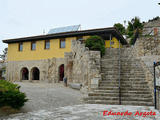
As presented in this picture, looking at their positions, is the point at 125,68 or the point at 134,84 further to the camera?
the point at 125,68

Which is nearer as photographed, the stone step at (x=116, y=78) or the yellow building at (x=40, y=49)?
the stone step at (x=116, y=78)

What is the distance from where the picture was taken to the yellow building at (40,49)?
15.9m

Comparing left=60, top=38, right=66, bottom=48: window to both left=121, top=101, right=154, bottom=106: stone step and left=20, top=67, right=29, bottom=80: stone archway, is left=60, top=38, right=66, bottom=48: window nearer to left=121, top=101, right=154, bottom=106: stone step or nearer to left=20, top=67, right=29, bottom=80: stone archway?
left=20, top=67, right=29, bottom=80: stone archway

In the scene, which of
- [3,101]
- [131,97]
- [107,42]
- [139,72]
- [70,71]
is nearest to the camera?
[3,101]

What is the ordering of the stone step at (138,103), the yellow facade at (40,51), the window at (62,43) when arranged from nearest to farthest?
1. the stone step at (138,103)
2. the yellow facade at (40,51)
3. the window at (62,43)

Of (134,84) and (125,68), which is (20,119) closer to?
(134,84)

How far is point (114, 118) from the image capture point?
4.68 meters

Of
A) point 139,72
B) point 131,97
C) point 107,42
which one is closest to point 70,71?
point 107,42

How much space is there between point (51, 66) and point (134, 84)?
35.1ft

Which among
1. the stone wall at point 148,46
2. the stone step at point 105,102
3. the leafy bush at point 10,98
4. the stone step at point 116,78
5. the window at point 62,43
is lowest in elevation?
the stone step at point 105,102

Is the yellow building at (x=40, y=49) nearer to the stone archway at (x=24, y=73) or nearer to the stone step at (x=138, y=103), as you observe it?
the stone archway at (x=24, y=73)

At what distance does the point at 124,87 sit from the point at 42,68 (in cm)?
1156

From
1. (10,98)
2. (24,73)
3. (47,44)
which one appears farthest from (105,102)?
(24,73)

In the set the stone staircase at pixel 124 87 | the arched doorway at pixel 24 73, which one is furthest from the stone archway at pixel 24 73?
the stone staircase at pixel 124 87
